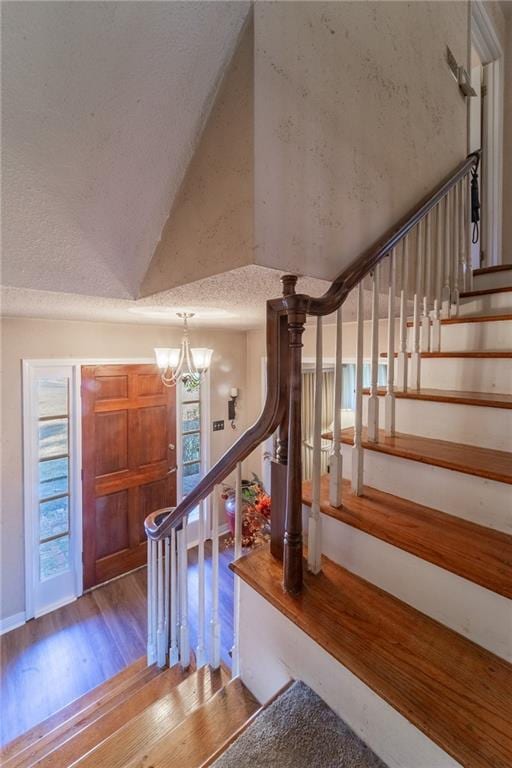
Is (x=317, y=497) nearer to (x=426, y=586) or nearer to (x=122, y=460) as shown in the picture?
(x=426, y=586)

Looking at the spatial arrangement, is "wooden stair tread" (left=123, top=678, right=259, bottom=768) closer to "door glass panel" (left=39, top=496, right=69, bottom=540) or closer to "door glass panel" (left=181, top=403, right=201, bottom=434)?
"door glass panel" (left=39, top=496, right=69, bottom=540)

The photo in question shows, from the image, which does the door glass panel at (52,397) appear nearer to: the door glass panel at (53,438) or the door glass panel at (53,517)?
the door glass panel at (53,438)

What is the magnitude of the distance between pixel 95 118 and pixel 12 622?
11.5 feet

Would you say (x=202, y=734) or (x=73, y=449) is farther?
(x=73, y=449)

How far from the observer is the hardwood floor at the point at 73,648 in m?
2.15

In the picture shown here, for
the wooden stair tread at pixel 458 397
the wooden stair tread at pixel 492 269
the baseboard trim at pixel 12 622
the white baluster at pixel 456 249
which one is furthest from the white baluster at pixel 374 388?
the baseboard trim at pixel 12 622

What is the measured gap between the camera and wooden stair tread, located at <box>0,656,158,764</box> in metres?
1.78

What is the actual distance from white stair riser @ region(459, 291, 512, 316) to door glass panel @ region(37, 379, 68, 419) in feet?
10.2

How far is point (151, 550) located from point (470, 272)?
259cm

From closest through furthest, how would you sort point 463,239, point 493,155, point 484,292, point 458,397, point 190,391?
1. point 458,397
2. point 484,292
3. point 463,239
4. point 493,155
5. point 190,391

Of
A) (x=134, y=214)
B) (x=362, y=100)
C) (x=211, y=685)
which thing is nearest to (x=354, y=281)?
(x=362, y=100)

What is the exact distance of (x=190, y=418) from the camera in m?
3.82

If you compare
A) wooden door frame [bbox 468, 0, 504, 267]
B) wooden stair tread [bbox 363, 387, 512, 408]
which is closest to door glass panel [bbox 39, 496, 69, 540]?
wooden stair tread [bbox 363, 387, 512, 408]

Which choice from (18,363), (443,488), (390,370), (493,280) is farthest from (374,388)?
(18,363)
